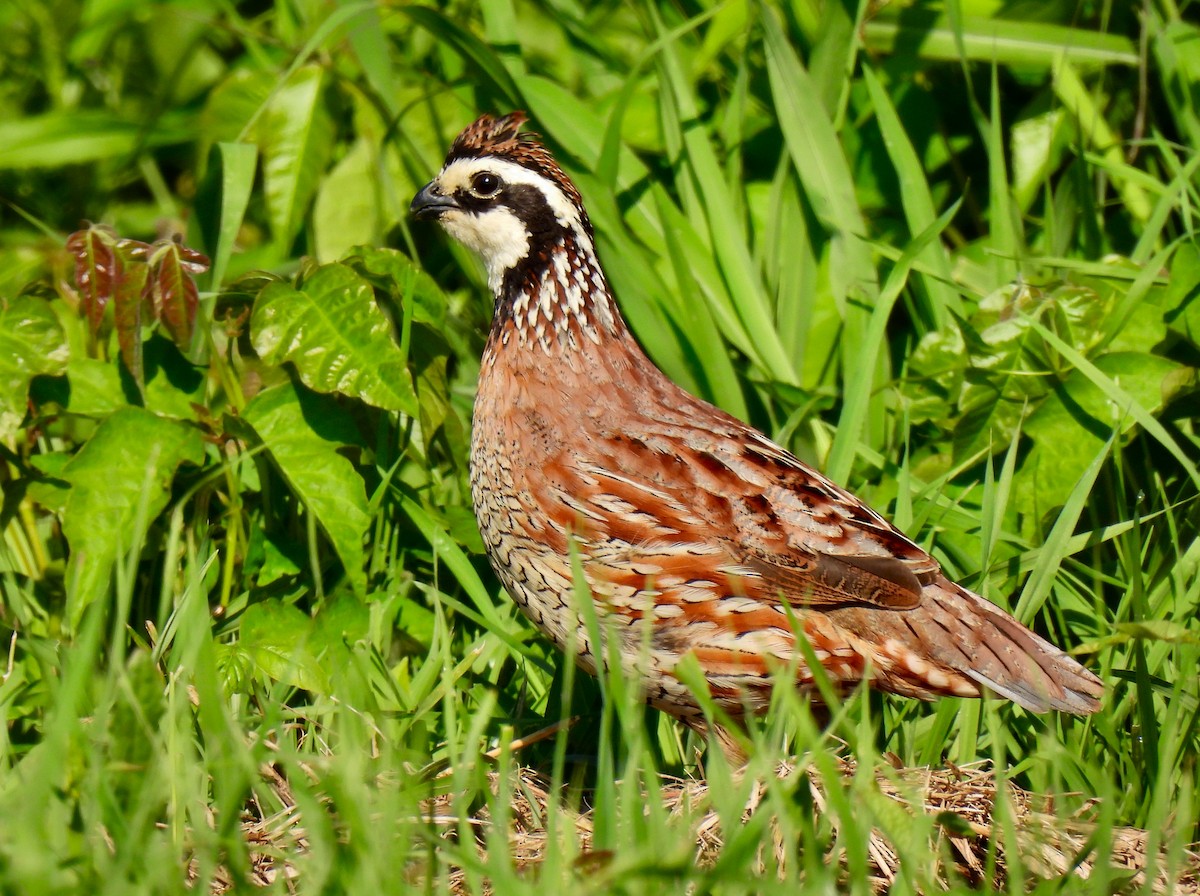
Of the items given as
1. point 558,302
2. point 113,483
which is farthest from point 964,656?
point 113,483

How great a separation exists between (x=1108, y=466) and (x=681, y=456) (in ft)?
4.49

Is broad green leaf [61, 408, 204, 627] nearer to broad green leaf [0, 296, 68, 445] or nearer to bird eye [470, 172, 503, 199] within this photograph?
broad green leaf [0, 296, 68, 445]

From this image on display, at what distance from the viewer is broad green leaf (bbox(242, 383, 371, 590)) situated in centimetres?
375

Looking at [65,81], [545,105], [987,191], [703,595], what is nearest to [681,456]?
[703,595]

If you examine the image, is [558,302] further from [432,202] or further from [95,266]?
[95,266]

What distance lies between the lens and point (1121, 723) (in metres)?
3.52

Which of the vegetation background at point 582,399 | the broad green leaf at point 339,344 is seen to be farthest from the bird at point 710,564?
the broad green leaf at point 339,344

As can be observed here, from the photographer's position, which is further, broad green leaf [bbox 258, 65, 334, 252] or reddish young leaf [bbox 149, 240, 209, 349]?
broad green leaf [bbox 258, 65, 334, 252]

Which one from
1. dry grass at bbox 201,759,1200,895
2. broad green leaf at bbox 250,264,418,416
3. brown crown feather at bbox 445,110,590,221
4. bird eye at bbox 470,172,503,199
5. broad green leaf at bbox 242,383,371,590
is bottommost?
dry grass at bbox 201,759,1200,895

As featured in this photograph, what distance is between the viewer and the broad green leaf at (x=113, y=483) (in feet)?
11.9

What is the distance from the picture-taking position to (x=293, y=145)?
468 centimetres

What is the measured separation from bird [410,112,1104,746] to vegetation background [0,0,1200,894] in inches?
7.0

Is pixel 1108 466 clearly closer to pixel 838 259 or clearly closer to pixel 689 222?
pixel 838 259

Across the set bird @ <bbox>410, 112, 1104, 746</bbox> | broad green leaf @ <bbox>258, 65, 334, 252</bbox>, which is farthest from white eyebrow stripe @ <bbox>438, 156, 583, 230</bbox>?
broad green leaf @ <bbox>258, 65, 334, 252</bbox>
